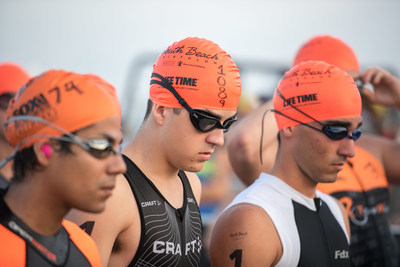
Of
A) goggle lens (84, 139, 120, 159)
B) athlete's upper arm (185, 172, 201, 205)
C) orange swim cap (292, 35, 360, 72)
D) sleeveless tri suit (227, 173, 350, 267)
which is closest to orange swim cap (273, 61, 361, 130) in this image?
sleeveless tri suit (227, 173, 350, 267)

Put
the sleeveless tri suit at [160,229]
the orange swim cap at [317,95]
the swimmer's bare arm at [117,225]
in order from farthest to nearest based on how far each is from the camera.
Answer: the orange swim cap at [317,95] < the sleeveless tri suit at [160,229] < the swimmer's bare arm at [117,225]

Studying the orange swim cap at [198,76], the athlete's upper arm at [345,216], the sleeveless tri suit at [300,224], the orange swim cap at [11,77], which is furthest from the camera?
the orange swim cap at [11,77]

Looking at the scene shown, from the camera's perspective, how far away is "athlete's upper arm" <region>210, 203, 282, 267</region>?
345 centimetres

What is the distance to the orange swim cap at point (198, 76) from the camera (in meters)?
3.36

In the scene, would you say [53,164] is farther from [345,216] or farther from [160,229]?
[345,216]

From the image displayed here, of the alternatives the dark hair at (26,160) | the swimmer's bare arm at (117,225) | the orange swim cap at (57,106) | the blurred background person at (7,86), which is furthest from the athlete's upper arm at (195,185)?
the blurred background person at (7,86)

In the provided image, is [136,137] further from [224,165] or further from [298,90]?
[224,165]

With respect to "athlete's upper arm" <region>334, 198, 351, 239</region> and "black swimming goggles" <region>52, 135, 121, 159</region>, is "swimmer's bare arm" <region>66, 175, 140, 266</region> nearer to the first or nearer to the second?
"black swimming goggles" <region>52, 135, 121, 159</region>

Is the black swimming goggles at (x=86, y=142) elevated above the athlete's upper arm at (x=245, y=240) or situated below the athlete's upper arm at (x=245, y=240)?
above

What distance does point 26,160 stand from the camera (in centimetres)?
239

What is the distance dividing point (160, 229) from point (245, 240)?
73 centimetres

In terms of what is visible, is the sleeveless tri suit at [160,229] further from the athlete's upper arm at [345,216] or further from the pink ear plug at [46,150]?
the athlete's upper arm at [345,216]

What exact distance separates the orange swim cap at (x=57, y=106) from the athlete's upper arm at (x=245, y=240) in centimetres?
146

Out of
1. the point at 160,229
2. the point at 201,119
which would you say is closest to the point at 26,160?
the point at 160,229
